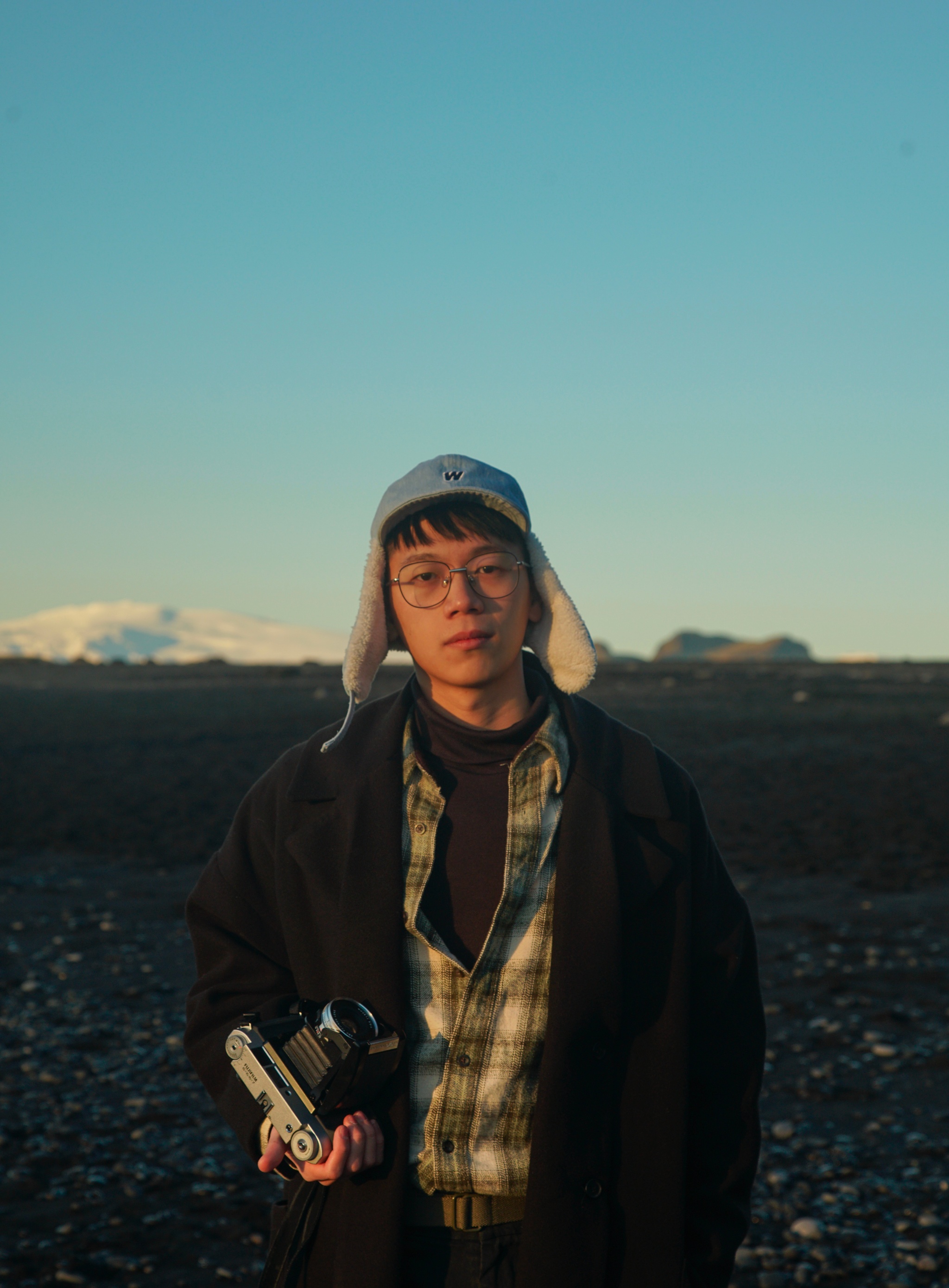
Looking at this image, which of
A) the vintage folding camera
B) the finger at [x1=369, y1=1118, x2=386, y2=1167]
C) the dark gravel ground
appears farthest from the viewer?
the dark gravel ground

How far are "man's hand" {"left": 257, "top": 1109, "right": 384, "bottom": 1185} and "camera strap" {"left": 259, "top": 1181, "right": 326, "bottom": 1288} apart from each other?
0.52ft

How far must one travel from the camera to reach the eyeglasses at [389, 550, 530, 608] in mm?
3064

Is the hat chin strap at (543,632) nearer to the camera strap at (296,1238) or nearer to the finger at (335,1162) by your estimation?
the finger at (335,1162)

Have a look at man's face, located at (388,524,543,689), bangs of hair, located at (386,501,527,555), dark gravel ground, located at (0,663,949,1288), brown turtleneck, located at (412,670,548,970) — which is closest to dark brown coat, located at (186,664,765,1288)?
brown turtleneck, located at (412,670,548,970)

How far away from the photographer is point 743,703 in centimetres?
→ 3095

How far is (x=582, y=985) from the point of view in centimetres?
280

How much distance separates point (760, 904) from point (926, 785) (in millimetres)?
7803

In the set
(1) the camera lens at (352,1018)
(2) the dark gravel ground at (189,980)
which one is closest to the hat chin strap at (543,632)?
(1) the camera lens at (352,1018)

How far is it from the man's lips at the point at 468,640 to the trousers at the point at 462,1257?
4.47 feet

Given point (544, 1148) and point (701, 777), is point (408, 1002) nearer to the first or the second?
point (544, 1148)

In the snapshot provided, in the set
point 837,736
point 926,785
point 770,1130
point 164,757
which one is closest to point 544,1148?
point 770,1130

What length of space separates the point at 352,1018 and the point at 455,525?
48.8 inches

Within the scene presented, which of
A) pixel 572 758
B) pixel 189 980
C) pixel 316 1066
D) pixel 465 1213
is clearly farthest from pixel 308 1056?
pixel 189 980

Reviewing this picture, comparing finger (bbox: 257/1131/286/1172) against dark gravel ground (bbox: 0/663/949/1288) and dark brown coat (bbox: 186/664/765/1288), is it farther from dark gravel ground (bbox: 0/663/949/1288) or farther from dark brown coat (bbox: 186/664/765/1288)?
dark gravel ground (bbox: 0/663/949/1288)
